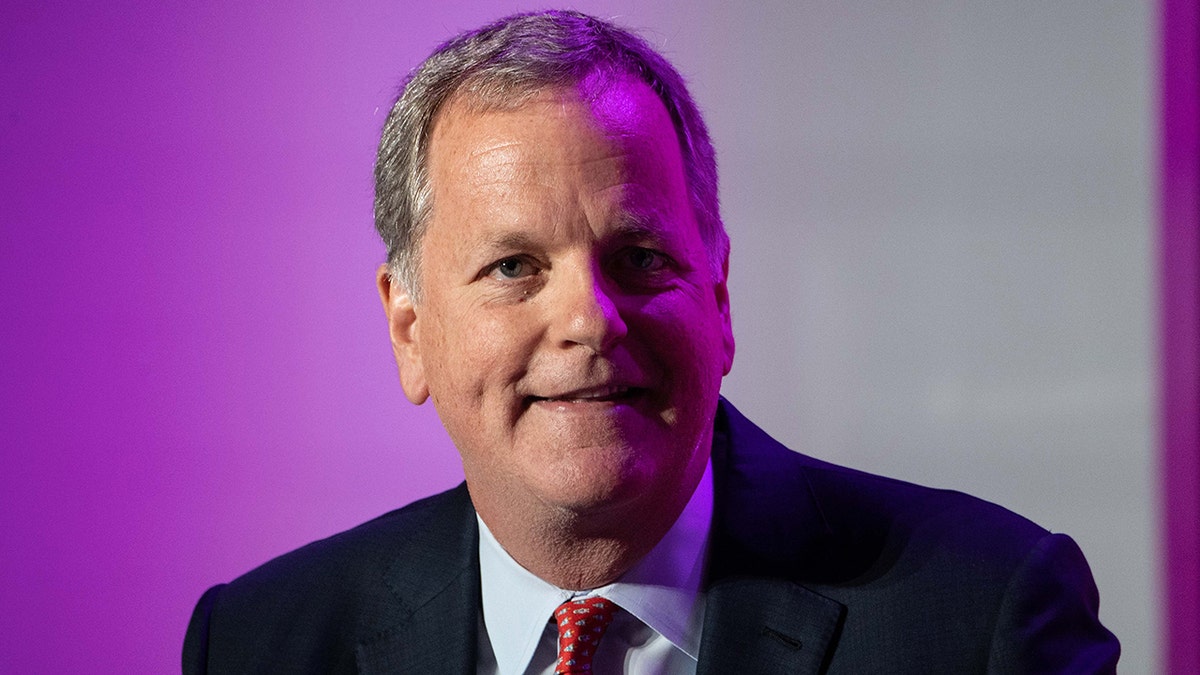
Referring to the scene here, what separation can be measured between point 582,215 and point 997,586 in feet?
2.32

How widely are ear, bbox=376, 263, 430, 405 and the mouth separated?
31 cm

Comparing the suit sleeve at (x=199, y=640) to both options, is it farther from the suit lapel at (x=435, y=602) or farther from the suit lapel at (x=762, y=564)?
the suit lapel at (x=762, y=564)

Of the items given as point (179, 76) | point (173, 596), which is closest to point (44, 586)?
point (173, 596)

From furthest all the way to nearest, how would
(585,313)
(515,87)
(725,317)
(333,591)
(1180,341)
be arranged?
(1180,341) → (333,591) → (725,317) → (515,87) → (585,313)

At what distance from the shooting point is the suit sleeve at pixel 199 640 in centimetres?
201

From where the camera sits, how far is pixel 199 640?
202cm

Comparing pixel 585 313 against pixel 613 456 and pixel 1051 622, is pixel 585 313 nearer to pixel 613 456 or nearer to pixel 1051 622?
pixel 613 456

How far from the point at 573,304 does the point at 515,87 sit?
1.00ft

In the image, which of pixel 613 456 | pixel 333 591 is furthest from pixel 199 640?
pixel 613 456

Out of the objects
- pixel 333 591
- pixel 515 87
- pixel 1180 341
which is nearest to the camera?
pixel 515 87

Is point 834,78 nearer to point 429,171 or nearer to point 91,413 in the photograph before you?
point 429,171

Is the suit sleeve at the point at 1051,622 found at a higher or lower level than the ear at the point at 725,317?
lower

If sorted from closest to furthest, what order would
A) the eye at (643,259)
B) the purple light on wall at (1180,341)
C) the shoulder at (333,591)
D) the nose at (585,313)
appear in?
the nose at (585,313) < the eye at (643,259) < the shoulder at (333,591) < the purple light on wall at (1180,341)

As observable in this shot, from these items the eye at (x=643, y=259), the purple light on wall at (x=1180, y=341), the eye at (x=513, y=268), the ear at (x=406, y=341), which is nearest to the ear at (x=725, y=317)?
the eye at (x=643, y=259)
